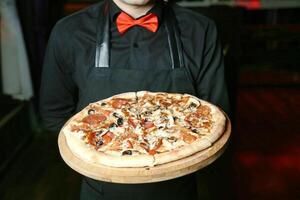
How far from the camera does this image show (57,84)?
1855 mm

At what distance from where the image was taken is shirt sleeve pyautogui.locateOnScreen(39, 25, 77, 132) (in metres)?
1.76

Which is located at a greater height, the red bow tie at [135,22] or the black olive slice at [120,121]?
the red bow tie at [135,22]

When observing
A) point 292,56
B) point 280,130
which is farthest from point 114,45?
point 292,56

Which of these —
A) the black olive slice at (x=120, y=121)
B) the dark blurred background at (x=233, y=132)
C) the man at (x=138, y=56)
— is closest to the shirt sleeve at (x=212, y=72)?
the man at (x=138, y=56)

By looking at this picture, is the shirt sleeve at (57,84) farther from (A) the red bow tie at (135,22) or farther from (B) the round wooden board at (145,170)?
(B) the round wooden board at (145,170)

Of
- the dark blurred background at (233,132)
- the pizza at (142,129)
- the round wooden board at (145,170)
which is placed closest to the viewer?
the round wooden board at (145,170)

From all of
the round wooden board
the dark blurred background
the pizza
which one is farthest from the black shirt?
the dark blurred background

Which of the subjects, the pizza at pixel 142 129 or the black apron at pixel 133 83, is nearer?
the pizza at pixel 142 129

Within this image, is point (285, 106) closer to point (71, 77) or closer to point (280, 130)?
point (280, 130)

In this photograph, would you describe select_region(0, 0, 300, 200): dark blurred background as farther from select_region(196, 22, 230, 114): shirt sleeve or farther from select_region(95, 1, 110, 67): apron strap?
select_region(95, 1, 110, 67): apron strap

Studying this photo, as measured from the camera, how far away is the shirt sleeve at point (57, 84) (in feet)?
5.78

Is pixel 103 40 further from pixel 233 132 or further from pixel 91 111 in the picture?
pixel 233 132

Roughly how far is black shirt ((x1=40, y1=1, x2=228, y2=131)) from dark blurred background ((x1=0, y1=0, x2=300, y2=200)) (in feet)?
5.04

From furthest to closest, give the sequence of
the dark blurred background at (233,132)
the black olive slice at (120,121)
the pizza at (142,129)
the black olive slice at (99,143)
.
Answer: the dark blurred background at (233,132)
the black olive slice at (120,121)
the black olive slice at (99,143)
the pizza at (142,129)
